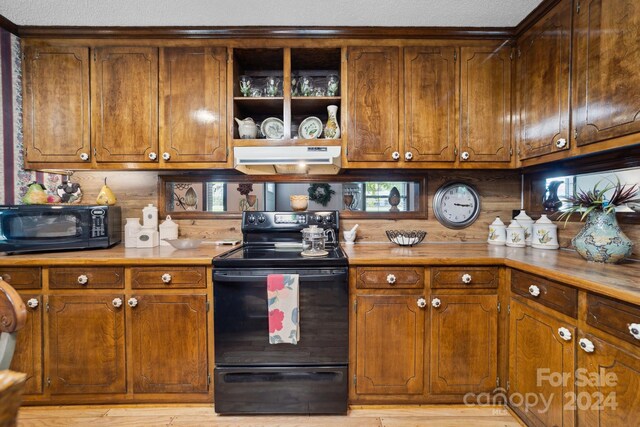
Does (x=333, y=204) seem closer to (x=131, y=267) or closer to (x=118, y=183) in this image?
(x=131, y=267)

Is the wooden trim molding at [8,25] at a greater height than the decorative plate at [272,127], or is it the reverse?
the wooden trim molding at [8,25]

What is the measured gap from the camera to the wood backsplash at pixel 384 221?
2.40m

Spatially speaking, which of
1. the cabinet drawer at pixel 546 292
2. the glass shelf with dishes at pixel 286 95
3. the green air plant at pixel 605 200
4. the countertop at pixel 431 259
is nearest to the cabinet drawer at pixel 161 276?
the countertop at pixel 431 259

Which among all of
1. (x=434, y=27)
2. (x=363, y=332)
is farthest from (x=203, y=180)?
(x=434, y=27)

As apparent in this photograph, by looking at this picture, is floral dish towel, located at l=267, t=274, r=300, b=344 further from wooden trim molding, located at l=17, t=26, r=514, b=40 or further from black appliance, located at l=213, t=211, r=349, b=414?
wooden trim molding, located at l=17, t=26, r=514, b=40

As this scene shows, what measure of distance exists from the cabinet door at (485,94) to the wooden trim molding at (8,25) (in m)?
3.01

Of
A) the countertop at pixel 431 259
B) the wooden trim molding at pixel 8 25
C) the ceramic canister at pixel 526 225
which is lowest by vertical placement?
the countertop at pixel 431 259

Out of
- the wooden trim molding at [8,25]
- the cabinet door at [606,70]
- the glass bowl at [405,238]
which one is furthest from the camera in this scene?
the glass bowl at [405,238]

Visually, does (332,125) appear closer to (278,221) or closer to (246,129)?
(246,129)

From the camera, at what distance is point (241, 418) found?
1.74m

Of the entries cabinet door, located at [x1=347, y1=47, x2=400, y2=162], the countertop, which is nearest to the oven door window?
the countertop

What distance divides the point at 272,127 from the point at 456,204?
1587mm

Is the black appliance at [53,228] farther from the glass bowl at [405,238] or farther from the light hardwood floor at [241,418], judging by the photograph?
the glass bowl at [405,238]

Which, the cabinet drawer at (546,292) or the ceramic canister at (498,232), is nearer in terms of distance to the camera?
the cabinet drawer at (546,292)
